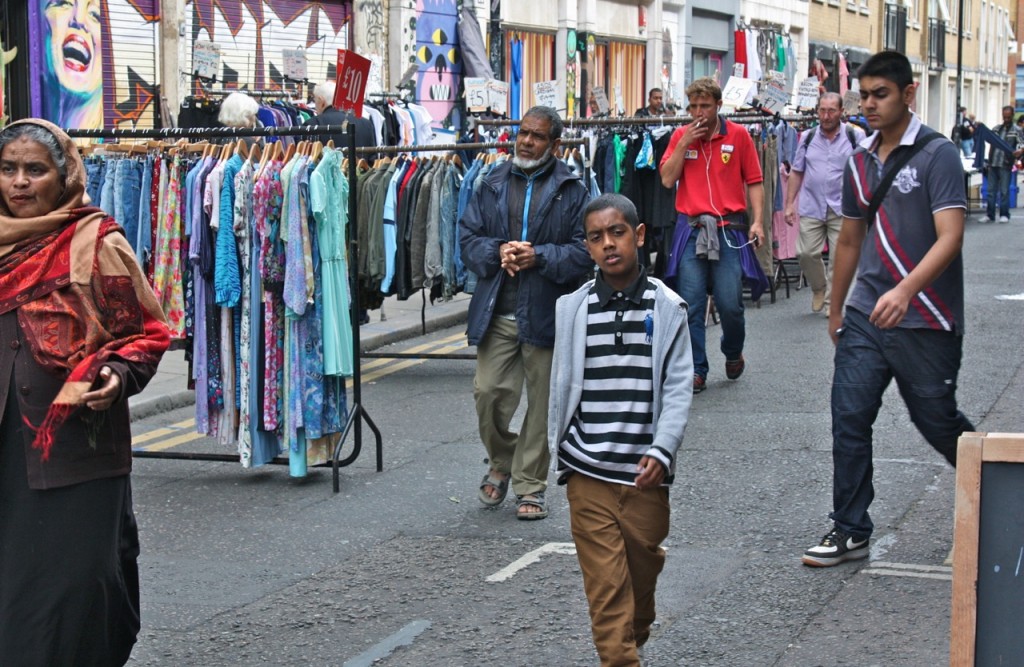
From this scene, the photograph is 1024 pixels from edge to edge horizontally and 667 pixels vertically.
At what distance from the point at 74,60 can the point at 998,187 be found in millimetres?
18100

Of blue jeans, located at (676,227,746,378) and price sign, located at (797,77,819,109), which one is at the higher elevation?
price sign, located at (797,77,819,109)

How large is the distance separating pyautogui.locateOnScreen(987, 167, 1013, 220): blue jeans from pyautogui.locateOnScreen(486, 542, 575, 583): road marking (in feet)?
75.4

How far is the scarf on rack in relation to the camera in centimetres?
426

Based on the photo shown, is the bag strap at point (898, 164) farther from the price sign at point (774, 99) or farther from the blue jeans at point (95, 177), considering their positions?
the price sign at point (774, 99)

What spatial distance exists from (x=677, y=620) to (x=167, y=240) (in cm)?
389

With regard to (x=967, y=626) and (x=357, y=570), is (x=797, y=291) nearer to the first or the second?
(x=357, y=570)

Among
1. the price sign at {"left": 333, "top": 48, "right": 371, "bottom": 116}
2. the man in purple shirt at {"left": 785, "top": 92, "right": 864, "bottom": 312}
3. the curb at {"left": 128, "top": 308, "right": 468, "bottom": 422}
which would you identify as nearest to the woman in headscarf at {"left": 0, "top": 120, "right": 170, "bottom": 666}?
the curb at {"left": 128, "top": 308, "right": 468, "bottom": 422}

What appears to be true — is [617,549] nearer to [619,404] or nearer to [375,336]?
[619,404]

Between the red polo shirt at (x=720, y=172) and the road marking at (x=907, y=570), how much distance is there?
4.43m

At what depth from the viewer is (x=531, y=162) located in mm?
7277

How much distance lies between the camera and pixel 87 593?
13.9ft

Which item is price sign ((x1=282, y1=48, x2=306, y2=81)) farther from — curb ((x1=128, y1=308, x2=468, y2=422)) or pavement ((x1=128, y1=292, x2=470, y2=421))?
curb ((x1=128, y1=308, x2=468, y2=422))

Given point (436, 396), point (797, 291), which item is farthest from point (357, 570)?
point (797, 291)

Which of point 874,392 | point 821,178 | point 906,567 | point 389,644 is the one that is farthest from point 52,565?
point 821,178
